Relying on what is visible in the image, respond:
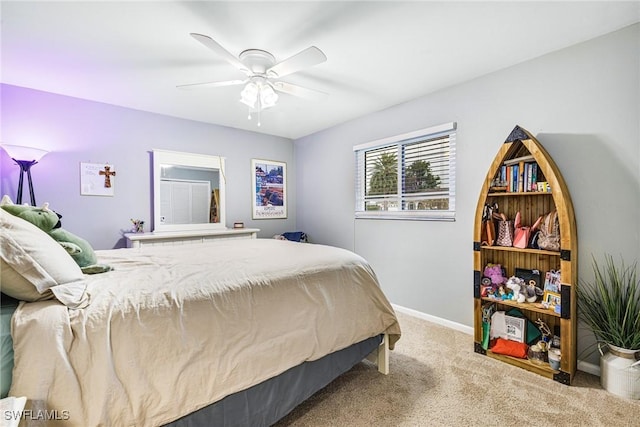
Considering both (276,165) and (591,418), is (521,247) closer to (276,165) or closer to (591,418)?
(591,418)

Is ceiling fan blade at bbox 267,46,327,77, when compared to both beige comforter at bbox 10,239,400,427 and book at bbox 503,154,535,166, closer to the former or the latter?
beige comforter at bbox 10,239,400,427

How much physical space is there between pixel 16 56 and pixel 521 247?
4175 millimetres

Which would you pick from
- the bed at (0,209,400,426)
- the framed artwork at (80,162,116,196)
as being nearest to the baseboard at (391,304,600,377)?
the bed at (0,209,400,426)

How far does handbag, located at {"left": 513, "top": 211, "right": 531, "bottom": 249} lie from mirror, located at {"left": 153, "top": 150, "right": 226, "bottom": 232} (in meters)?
3.38

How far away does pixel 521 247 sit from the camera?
212cm

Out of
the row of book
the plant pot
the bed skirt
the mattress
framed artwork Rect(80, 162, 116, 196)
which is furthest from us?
framed artwork Rect(80, 162, 116, 196)

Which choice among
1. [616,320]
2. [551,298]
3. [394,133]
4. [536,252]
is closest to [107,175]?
[394,133]

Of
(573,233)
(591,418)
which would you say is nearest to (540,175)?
(573,233)

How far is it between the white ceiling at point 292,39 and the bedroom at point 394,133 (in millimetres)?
26

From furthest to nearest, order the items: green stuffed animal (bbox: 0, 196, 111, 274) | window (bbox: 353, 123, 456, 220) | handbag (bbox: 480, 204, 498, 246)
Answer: window (bbox: 353, 123, 456, 220)
handbag (bbox: 480, 204, 498, 246)
green stuffed animal (bbox: 0, 196, 111, 274)

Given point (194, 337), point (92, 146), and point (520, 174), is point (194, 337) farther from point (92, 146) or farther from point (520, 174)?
point (92, 146)

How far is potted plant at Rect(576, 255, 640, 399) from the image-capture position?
1685 mm

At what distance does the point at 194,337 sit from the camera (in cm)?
110

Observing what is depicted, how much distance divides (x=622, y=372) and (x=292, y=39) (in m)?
3.03
